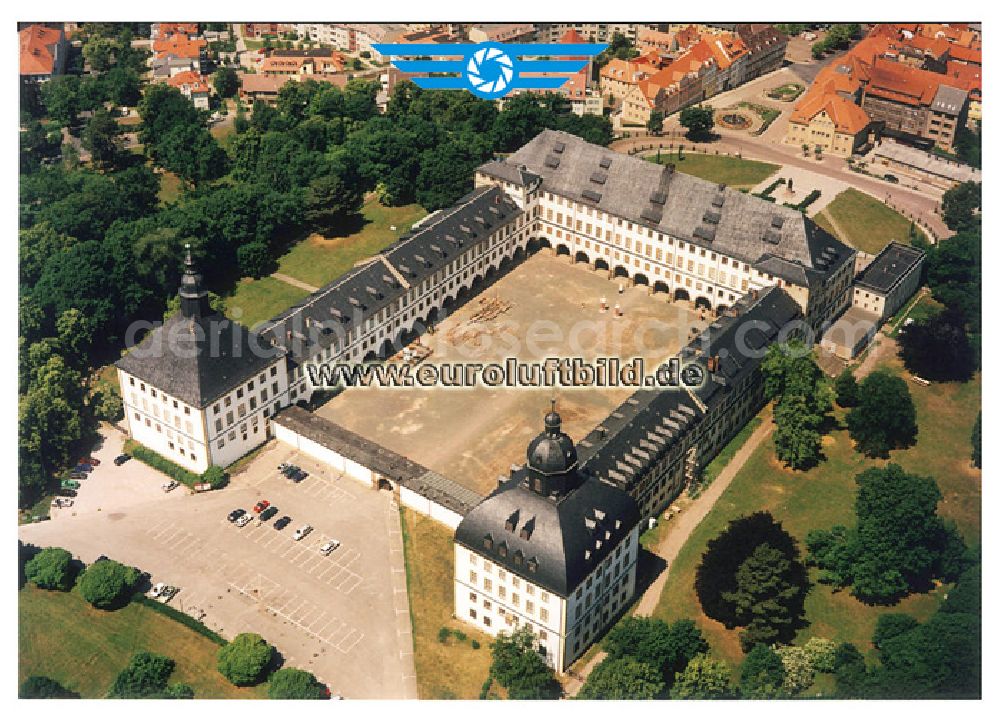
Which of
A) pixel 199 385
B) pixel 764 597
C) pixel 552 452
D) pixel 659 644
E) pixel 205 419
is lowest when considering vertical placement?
pixel 659 644

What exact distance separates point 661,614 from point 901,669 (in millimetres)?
27914

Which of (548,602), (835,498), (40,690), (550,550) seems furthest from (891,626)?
(40,690)

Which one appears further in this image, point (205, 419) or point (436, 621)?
point (205, 419)

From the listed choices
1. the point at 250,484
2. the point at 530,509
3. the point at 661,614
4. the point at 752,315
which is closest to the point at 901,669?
the point at 661,614

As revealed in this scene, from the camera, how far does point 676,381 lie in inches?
6462

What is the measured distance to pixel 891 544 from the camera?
148250mm

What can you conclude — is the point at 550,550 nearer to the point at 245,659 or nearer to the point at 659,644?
the point at 659,644

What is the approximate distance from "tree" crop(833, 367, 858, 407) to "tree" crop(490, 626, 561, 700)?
227ft

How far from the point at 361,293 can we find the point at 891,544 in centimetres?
8290

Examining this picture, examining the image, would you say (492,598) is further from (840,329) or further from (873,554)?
(840,329)

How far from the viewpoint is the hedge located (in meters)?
142

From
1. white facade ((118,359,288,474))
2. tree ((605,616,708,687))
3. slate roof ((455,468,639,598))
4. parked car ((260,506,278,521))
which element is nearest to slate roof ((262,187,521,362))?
white facade ((118,359,288,474))

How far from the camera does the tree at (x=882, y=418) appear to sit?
171m

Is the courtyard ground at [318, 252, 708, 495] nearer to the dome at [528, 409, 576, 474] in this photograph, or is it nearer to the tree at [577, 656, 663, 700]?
the dome at [528, 409, 576, 474]
